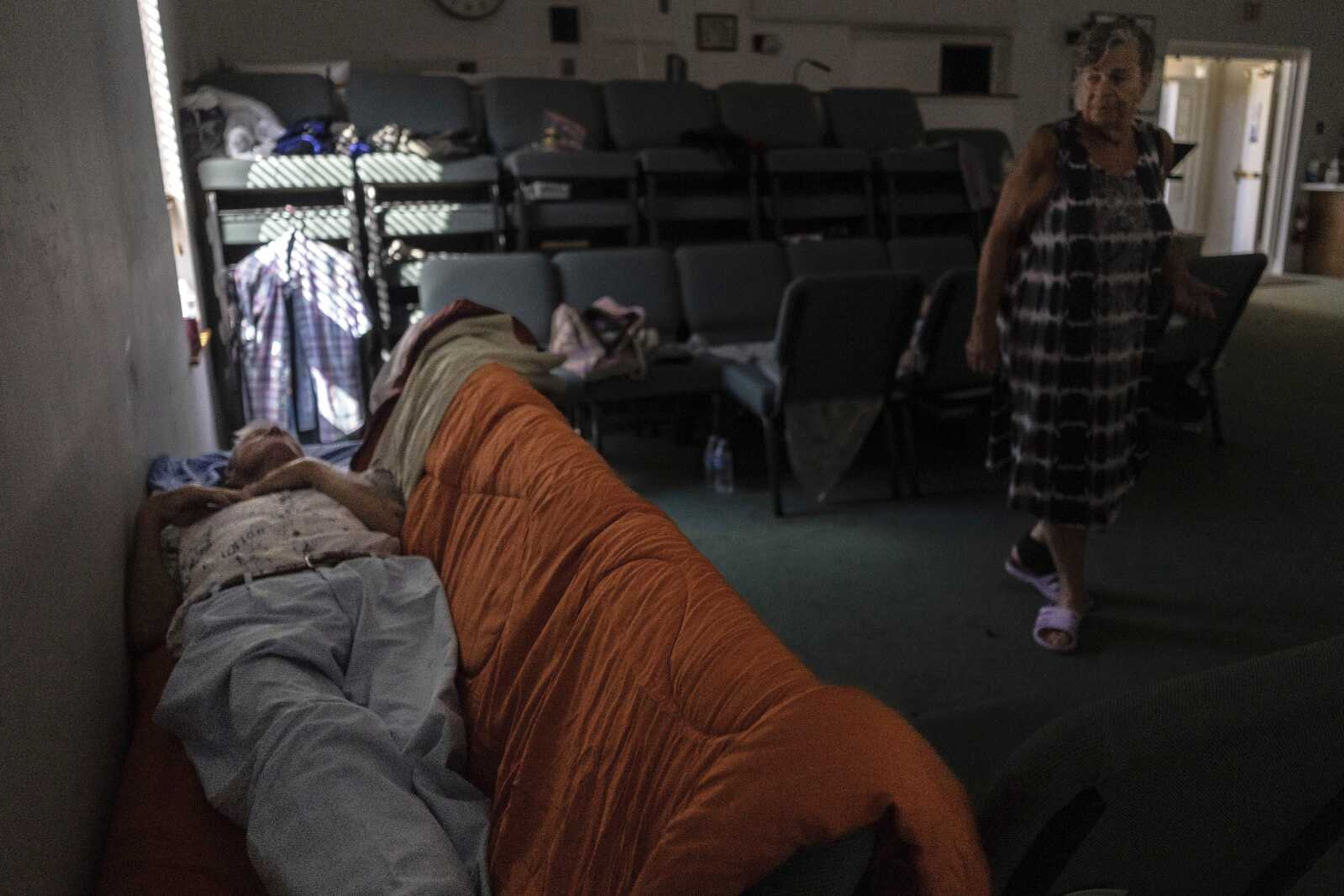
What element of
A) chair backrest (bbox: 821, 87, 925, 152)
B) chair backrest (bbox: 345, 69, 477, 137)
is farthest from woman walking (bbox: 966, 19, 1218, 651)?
chair backrest (bbox: 821, 87, 925, 152)

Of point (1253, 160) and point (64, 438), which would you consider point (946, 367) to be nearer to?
point (64, 438)

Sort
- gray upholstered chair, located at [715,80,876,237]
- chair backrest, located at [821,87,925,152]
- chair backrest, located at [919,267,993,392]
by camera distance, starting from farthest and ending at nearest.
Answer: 1. chair backrest, located at [821,87,925,152]
2. gray upholstered chair, located at [715,80,876,237]
3. chair backrest, located at [919,267,993,392]

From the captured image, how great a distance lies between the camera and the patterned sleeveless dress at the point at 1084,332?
1920mm

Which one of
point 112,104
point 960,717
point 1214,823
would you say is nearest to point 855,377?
point 960,717

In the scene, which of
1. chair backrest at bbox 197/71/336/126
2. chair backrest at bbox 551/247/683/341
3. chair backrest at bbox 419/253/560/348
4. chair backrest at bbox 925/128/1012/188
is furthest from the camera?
chair backrest at bbox 925/128/1012/188

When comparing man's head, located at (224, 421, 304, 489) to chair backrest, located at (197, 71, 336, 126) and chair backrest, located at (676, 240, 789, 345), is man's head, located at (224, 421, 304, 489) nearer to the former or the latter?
chair backrest, located at (676, 240, 789, 345)

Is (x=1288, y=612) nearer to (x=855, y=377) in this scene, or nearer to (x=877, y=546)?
(x=877, y=546)

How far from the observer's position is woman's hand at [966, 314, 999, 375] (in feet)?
6.92

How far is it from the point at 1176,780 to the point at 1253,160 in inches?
418

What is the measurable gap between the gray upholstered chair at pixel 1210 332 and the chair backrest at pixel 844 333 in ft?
3.31

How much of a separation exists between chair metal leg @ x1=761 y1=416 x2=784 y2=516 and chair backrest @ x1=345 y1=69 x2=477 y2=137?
2.69 m

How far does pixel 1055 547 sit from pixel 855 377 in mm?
1077

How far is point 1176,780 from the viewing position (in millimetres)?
653

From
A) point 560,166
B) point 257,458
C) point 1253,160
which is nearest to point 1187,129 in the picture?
point 1253,160
